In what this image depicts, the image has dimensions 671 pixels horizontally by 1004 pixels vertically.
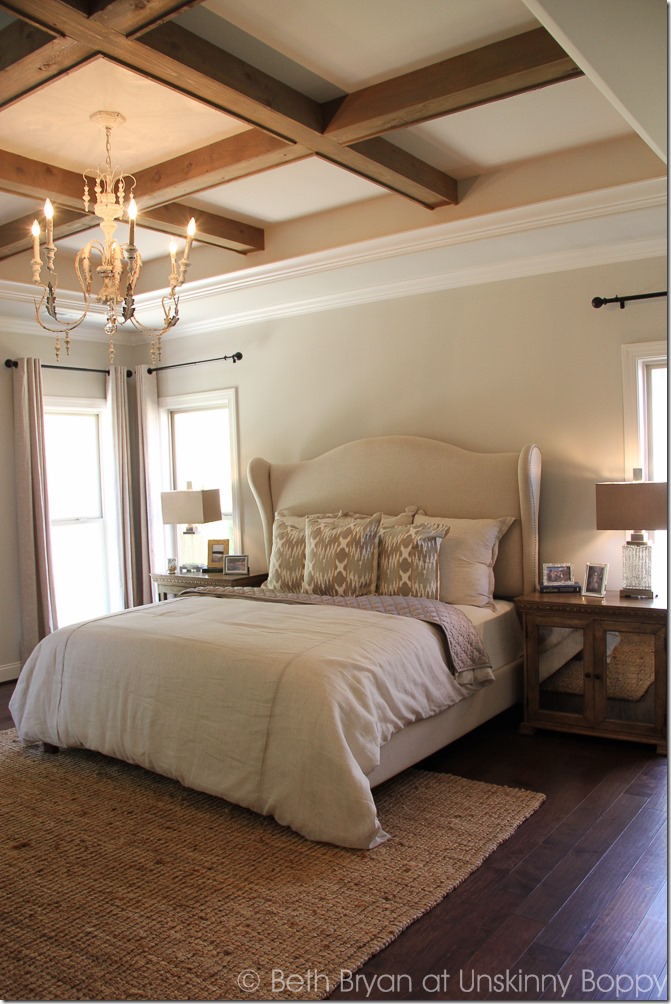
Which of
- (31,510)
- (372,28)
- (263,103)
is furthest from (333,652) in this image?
(31,510)

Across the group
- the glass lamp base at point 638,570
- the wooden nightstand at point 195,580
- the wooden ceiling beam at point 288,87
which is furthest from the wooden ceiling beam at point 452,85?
the wooden nightstand at point 195,580

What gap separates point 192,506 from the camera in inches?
226

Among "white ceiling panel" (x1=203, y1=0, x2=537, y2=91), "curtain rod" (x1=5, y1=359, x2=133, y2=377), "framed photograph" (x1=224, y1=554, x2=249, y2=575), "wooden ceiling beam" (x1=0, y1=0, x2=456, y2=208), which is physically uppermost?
"white ceiling panel" (x1=203, y1=0, x2=537, y2=91)

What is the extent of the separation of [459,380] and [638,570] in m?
1.59

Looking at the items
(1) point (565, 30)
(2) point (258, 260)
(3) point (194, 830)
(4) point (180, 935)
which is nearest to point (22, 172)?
(2) point (258, 260)

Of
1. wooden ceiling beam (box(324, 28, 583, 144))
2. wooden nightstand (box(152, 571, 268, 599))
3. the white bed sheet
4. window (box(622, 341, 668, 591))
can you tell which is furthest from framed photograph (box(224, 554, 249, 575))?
wooden ceiling beam (box(324, 28, 583, 144))

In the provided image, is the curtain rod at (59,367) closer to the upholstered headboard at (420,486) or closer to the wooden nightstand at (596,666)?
the upholstered headboard at (420,486)

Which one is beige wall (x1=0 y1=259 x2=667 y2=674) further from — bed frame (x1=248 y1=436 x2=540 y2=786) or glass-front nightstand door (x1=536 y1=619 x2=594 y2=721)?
glass-front nightstand door (x1=536 y1=619 x2=594 y2=721)

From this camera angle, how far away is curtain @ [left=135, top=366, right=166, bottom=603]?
6488mm

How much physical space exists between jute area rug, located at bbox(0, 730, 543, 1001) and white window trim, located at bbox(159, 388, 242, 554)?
2.71 m

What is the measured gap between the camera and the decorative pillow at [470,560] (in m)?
4.36

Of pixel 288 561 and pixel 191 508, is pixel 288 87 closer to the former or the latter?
pixel 288 561

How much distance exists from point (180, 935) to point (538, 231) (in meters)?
3.52

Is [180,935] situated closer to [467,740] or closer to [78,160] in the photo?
[467,740]
